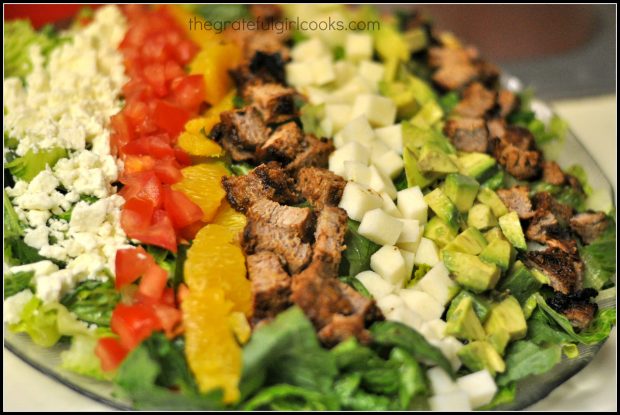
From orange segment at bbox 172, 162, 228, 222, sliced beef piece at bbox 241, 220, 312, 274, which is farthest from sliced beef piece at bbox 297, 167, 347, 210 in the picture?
orange segment at bbox 172, 162, 228, 222

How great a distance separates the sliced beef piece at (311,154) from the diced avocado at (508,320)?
Result: 113 centimetres

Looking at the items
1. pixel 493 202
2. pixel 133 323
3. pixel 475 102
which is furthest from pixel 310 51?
pixel 133 323

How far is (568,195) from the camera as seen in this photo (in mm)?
3752

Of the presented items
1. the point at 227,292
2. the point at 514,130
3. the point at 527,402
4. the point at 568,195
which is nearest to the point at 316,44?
the point at 514,130

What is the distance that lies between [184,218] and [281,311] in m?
0.62

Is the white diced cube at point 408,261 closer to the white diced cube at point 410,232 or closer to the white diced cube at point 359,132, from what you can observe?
the white diced cube at point 410,232

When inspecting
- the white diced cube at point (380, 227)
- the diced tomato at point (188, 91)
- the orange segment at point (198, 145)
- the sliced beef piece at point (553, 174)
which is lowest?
the white diced cube at point (380, 227)

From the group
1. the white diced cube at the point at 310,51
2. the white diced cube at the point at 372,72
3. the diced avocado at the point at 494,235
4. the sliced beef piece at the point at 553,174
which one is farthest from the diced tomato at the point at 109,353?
the sliced beef piece at the point at 553,174

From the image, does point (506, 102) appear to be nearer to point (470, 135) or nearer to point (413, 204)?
point (470, 135)

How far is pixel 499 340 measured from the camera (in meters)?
2.85

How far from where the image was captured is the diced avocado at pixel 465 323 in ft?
9.19

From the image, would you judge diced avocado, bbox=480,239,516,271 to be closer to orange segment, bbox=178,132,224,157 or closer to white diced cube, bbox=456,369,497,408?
white diced cube, bbox=456,369,497,408

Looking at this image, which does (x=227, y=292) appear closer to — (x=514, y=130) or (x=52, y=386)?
(x=52, y=386)

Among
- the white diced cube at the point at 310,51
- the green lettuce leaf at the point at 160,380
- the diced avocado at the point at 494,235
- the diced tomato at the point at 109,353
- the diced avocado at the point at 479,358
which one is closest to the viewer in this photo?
the green lettuce leaf at the point at 160,380
